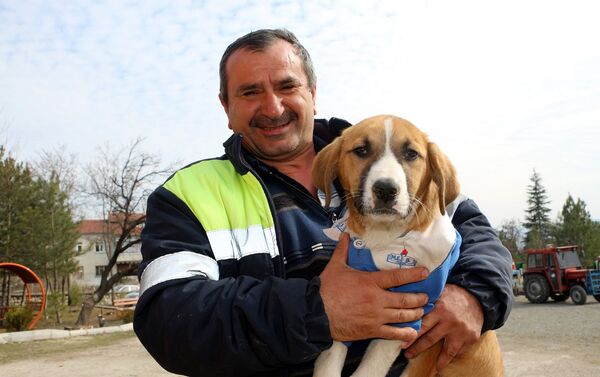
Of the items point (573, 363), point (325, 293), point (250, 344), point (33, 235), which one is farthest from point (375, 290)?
point (33, 235)

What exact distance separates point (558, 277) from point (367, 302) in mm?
26501

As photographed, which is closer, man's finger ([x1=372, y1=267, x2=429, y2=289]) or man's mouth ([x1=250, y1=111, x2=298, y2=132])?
man's finger ([x1=372, y1=267, x2=429, y2=289])

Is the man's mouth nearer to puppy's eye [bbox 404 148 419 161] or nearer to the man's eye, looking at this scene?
the man's eye

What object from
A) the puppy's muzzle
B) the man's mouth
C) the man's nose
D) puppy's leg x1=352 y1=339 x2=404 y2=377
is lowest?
puppy's leg x1=352 y1=339 x2=404 y2=377

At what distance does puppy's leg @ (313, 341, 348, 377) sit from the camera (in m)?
2.83

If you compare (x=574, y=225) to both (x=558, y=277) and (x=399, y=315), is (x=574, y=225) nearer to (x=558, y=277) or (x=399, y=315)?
(x=558, y=277)

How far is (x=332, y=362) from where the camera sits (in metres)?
2.85

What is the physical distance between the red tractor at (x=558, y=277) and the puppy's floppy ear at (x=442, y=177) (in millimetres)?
25353

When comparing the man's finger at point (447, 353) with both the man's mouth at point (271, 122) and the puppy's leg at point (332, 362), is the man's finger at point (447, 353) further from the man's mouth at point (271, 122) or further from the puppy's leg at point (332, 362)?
the man's mouth at point (271, 122)

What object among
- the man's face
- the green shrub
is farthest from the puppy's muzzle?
the green shrub

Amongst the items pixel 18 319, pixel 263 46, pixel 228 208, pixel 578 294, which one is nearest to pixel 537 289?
pixel 578 294

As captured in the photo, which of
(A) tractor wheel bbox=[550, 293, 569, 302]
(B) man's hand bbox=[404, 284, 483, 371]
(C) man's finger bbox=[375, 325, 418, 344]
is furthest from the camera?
(A) tractor wheel bbox=[550, 293, 569, 302]

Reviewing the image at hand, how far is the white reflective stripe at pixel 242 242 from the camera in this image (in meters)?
2.89

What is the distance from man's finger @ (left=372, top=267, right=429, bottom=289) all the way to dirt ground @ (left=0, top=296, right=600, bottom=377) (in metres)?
9.13
